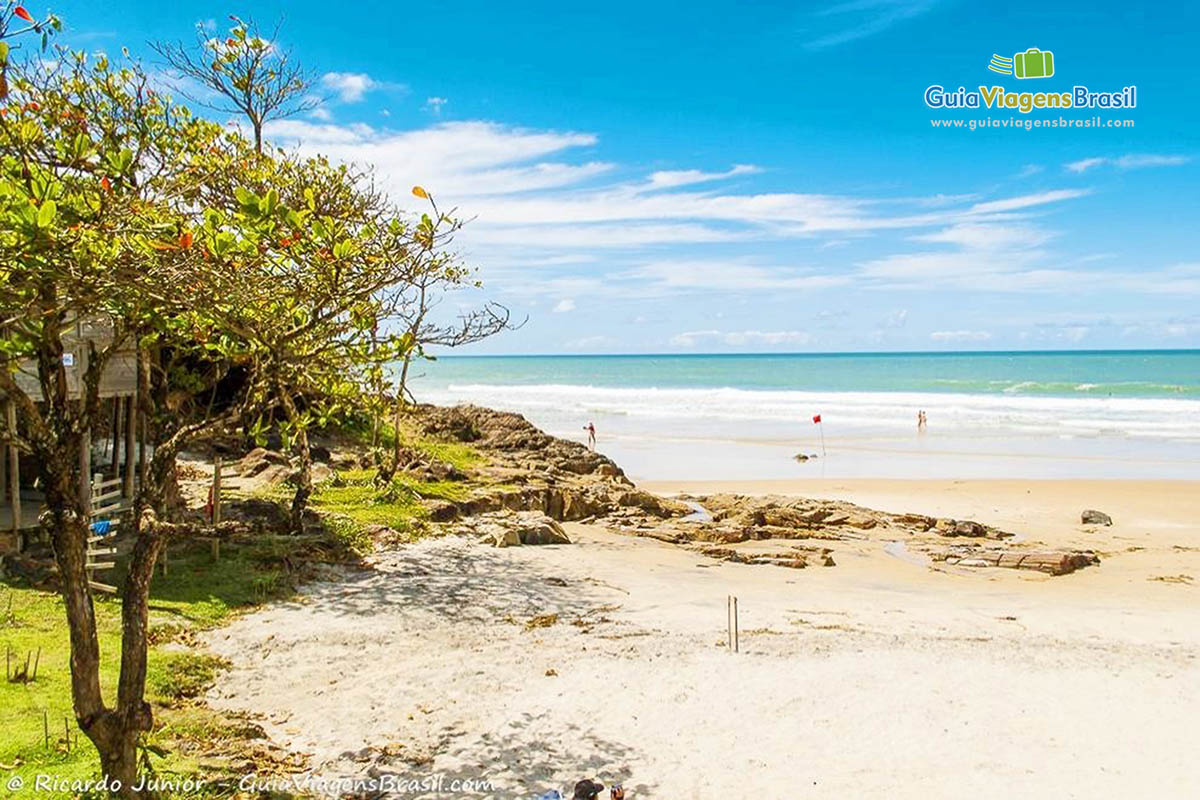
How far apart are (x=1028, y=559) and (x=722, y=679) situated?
8.64 m

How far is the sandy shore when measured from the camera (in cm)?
652

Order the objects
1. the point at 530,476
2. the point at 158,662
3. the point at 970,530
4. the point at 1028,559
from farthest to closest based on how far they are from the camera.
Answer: the point at 530,476
the point at 970,530
the point at 1028,559
the point at 158,662

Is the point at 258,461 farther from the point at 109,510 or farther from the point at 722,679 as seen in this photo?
the point at 722,679

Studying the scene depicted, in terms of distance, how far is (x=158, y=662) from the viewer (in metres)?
7.87

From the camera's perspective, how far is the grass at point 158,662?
19.3 ft

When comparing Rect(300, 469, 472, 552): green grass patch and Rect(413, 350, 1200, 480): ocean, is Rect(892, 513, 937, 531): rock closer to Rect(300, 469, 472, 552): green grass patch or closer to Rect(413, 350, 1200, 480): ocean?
Rect(413, 350, 1200, 480): ocean

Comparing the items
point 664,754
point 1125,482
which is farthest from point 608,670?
point 1125,482

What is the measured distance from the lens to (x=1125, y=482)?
2480cm

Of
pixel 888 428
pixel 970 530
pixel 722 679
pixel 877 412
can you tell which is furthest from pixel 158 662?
pixel 877 412


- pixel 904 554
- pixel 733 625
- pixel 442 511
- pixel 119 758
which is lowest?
pixel 904 554

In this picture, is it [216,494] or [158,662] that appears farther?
[216,494]

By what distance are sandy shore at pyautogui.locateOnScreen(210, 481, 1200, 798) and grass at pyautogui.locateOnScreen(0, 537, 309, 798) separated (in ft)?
1.29

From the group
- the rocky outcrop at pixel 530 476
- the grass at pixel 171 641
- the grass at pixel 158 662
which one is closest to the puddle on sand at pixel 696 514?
the rocky outcrop at pixel 530 476

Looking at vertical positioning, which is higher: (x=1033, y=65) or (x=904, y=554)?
(x=1033, y=65)
